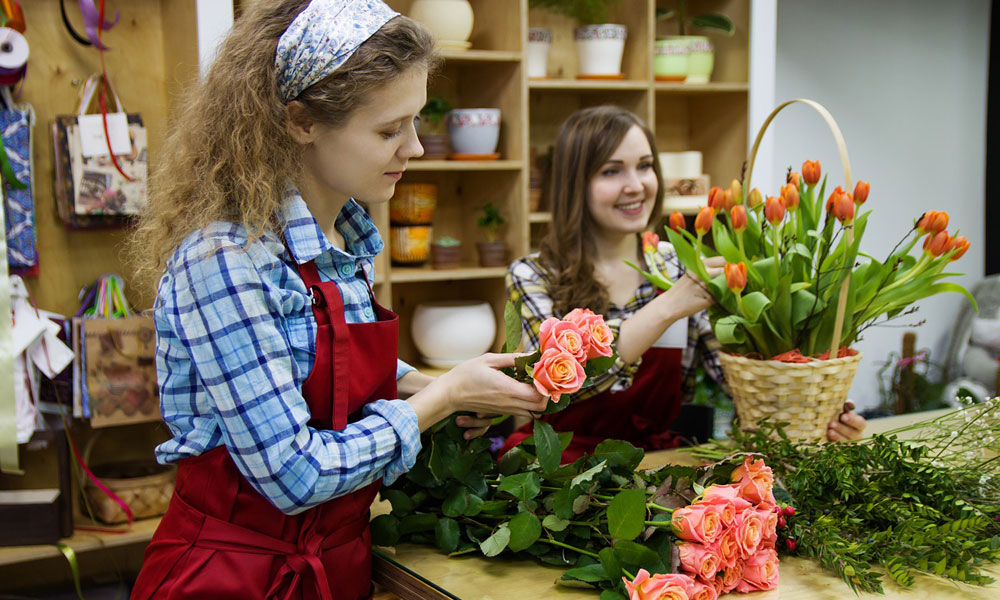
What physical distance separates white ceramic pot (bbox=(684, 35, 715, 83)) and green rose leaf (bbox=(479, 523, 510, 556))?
7.69 ft

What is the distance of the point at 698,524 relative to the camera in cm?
104

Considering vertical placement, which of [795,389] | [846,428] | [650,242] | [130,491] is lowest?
[130,491]

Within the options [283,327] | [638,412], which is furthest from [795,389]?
[283,327]

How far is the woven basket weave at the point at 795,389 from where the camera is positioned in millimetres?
1470

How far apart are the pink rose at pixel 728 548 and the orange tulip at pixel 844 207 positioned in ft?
1.96

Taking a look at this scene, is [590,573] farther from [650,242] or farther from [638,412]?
[638,412]

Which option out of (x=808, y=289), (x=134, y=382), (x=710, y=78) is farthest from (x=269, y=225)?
(x=710, y=78)

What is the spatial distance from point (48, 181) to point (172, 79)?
1.42ft

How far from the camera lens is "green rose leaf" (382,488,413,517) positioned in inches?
48.8

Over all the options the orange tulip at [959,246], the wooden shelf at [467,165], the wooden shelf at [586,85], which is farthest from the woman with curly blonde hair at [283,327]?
the wooden shelf at [586,85]

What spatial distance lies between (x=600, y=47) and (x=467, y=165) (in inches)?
24.4

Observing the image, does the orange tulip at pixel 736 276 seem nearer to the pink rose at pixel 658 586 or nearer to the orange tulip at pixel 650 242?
the orange tulip at pixel 650 242

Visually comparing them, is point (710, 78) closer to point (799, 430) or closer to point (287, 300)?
point (799, 430)

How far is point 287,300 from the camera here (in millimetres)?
1101
